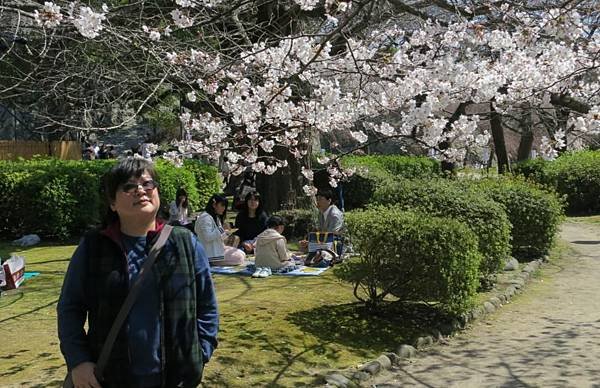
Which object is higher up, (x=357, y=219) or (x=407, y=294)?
(x=357, y=219)

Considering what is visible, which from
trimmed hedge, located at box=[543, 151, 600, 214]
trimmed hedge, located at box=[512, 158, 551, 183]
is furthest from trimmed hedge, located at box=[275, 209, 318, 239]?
trimmed hedge, located at box=[543, 151, 600, 214]

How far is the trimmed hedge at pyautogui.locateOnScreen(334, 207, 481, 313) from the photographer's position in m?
5.96

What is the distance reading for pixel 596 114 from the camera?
6.65 m

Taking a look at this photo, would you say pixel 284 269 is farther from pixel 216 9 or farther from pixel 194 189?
pixel 194 189

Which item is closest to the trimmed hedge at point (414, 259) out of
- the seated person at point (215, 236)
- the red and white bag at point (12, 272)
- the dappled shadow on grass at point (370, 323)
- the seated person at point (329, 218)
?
the dappled shadow on grass at point (370, 323)

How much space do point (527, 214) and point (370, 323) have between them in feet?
16.2

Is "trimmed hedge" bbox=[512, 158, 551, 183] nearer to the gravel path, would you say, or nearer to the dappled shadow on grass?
the gravel path

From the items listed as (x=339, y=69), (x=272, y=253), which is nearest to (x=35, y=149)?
(x=272, y=253)

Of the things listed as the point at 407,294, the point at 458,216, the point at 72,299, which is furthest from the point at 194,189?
the point at 72,299

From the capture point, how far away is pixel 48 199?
12102 millimetres

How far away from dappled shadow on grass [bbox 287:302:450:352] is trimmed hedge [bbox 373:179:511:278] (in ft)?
4.37

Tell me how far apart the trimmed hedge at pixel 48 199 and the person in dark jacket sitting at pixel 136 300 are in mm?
9628

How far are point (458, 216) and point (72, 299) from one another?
587cm

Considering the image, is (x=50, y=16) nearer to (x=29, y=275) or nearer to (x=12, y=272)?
(x=12, y=272)
